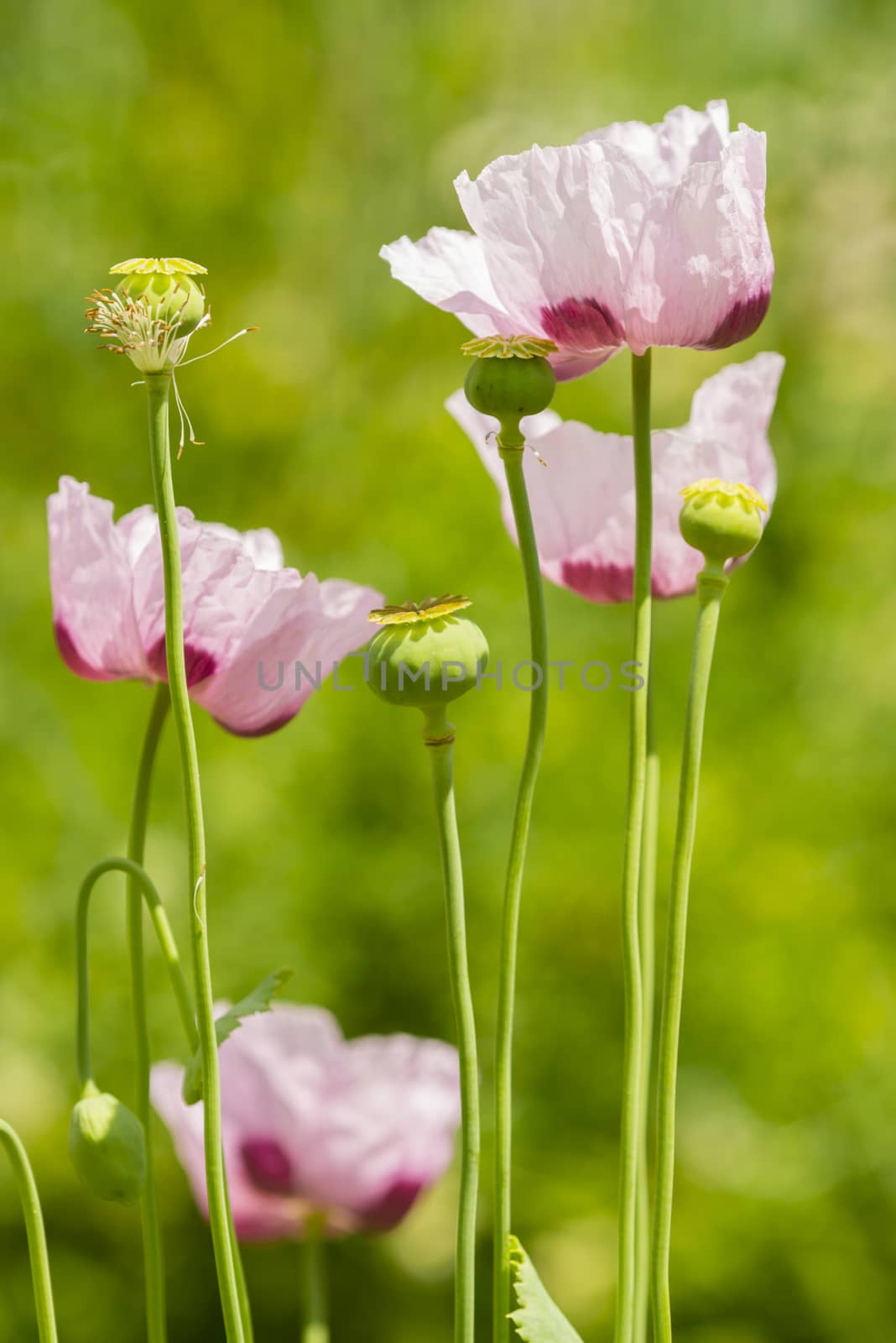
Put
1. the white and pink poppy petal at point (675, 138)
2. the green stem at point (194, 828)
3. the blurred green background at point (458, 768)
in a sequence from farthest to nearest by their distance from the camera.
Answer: the blurred green background at point (458, 768)
the white and pink poppy petal at point (675, 138)
the green stem at point (194, 828)

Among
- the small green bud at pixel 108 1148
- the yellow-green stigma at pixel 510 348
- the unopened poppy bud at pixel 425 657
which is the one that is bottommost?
the small green bud at pixel 108 1148

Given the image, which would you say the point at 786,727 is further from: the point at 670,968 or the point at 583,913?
the point at 670,968

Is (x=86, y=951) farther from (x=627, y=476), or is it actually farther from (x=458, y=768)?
(x=458, y=768)

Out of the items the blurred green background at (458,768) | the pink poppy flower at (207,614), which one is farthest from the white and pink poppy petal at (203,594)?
the blurred green background at (458,768)

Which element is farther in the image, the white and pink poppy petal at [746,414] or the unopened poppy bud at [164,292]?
the white and pink poppy petal at [746,414]

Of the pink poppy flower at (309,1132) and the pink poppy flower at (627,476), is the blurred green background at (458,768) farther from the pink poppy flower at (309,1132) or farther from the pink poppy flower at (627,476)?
the pink poppy flower at (627,476)

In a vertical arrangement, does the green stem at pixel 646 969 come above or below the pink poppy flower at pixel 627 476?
below
